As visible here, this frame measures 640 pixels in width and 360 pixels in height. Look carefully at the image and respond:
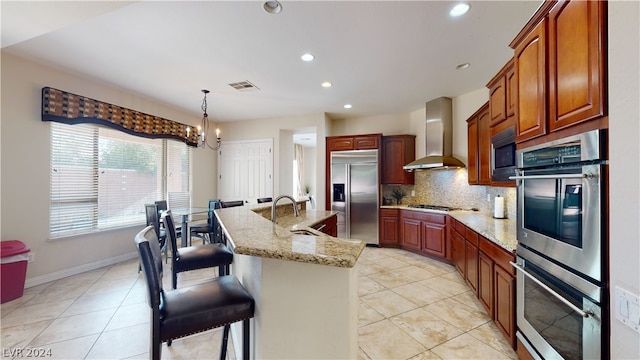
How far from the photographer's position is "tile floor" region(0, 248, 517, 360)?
191cm

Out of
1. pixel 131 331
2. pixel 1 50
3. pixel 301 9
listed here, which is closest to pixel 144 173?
pixel 1 50

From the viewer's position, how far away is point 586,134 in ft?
3.57

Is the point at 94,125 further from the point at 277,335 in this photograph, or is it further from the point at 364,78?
the point at 277,335

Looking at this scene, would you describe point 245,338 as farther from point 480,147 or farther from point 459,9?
point 480,147

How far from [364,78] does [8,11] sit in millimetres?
3512

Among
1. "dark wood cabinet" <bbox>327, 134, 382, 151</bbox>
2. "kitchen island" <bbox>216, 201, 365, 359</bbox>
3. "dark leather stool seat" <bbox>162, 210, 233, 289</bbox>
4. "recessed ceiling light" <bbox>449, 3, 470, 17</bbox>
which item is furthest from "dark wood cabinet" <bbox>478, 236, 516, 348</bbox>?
"dark wood cabinet" <bbox>327, 134, 382, 151</bbox>

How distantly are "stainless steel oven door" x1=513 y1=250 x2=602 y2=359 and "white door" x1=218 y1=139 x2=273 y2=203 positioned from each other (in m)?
4.71

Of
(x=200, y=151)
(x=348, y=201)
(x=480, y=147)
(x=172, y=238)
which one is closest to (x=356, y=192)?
(x=348, y=201)

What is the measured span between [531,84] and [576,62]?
44 centimetres

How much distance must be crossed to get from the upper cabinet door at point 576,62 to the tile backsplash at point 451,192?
2085 mm

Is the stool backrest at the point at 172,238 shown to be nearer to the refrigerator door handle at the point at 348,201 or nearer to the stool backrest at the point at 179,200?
the stool backrest at the point at 179,200

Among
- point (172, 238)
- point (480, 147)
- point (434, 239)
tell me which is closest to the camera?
point (172, 238)

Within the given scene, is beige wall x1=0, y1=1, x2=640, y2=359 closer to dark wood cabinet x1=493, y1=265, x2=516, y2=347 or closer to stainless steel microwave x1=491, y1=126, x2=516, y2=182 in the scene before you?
dark wood cabinet x1=493, y1=265, x2=516, y2=347

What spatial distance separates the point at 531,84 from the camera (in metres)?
1.57
